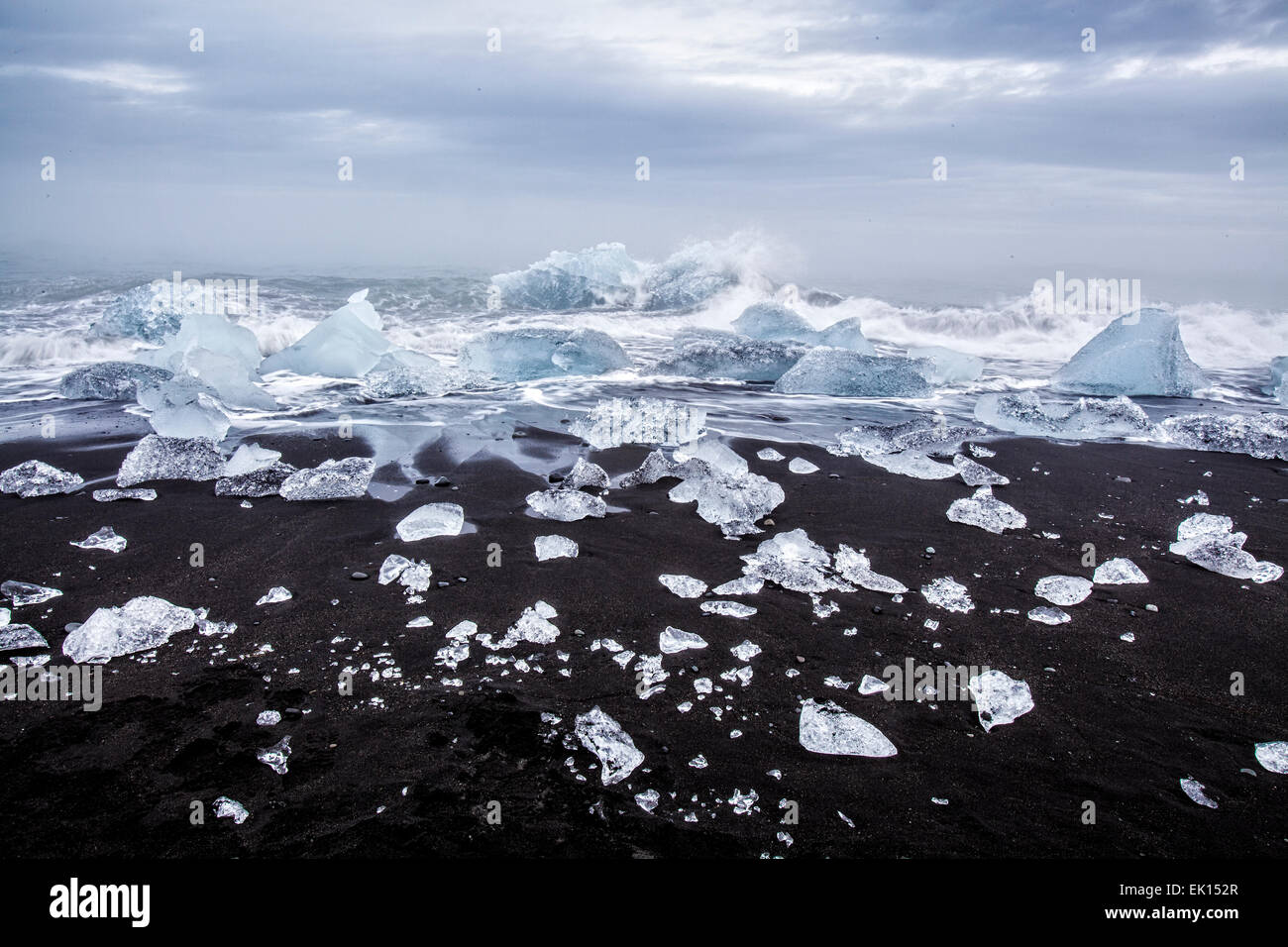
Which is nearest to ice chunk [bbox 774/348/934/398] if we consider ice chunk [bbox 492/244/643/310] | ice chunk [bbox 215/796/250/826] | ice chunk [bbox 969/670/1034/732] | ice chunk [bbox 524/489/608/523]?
ice chunk [bbox 524/489/608/523]

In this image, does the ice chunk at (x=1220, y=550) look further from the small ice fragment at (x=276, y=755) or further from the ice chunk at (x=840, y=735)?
the small ice fragment at (x=276, y=755)

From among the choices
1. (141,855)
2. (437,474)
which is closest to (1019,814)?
(141,855)

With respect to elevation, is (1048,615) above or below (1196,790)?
above

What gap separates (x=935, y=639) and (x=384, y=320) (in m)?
12.5

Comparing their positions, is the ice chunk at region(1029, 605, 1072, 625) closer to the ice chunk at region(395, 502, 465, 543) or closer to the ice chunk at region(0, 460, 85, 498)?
the ice chunk at region(395, 502, 465, 543)

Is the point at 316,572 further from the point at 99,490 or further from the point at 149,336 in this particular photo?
the point at 149,336

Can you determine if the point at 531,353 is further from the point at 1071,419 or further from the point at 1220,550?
the point at 1220,550

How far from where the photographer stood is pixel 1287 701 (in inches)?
115

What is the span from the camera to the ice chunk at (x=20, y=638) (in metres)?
3.04

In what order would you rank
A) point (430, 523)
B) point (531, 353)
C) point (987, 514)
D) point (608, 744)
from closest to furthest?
point (608, 744) < point (430, 523) < point (987, 514) < point (531, 353)

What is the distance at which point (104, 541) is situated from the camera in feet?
13.5

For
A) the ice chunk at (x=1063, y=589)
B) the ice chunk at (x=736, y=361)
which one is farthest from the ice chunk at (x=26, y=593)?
the ice chunk at (x=736, y=361)

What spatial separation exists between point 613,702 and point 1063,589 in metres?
2.39

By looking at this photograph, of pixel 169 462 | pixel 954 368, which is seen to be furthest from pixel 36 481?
pixel 954 368
